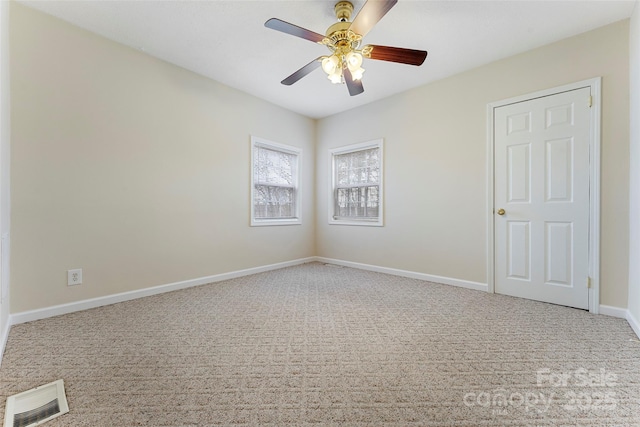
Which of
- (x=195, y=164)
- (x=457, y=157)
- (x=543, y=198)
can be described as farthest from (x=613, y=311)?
(x=195, y=164)

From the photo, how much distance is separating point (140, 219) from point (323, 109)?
3044mm

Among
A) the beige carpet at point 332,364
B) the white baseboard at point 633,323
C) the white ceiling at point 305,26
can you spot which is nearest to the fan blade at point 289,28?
the white ceiling at point 305,26

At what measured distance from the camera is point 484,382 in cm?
145

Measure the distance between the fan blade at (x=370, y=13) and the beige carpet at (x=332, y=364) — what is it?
218 centimetres

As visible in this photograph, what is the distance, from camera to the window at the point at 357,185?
13.8 ft

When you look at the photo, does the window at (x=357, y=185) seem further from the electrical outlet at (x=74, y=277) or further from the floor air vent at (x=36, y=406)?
the floor air vent at (x=36, y=406)

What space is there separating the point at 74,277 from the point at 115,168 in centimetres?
106

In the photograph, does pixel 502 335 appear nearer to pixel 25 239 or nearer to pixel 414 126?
pixel 414 126

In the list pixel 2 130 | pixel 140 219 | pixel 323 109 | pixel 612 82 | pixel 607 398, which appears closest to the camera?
pixel 607 398

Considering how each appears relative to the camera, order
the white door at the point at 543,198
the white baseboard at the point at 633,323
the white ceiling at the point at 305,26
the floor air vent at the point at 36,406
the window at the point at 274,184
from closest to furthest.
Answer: the floor air vent at the point at 36,406 → the white baseboard at the point at 633,323 → the white ceiling at the point at 305,26 → the white door at the point at 543,198 → the window at the point at 274,184

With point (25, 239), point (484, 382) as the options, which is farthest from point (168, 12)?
point (484, 382)

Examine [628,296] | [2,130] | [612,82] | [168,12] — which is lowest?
[628,296]

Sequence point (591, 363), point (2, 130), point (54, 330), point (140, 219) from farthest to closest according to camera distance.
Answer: point (140, 219) < point (54, 330) < point (2, 130) < point (591, 363)

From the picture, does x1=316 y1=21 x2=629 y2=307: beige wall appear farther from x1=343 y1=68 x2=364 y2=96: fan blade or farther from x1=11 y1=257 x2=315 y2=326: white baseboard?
x1=11 y1=257 x2=315 y2=326: white baseboard
